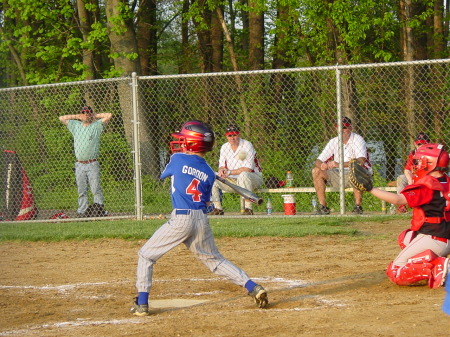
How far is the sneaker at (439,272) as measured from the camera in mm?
6516

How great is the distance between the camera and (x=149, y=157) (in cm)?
1499

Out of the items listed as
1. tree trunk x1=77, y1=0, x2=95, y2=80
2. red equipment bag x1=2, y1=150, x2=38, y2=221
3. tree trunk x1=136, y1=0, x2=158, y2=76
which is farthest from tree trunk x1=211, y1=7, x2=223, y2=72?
red equipment bag x1=2, y1=150, x2=38, y2=221

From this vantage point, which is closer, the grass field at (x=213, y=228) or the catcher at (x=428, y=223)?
the catcher at (x=428, y=223)

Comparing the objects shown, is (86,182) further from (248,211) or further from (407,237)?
(407,237)

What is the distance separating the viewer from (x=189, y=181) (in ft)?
20.6

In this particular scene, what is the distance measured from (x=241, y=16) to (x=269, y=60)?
250 centimetres

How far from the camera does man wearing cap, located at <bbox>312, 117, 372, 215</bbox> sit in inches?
490

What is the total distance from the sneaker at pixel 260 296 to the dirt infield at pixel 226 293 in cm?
9

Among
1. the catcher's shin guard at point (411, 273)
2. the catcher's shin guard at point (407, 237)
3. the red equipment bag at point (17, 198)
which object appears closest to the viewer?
the catcher's shin guard at point (411, 273)

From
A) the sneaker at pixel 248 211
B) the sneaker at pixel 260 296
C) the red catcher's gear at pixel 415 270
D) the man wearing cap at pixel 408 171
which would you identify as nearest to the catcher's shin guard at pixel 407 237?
the red catcher's gear at pixel 415 270

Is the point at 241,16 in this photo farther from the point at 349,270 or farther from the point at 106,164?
the point at 349,270

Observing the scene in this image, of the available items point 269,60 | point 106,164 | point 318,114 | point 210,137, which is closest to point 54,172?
point 106,164

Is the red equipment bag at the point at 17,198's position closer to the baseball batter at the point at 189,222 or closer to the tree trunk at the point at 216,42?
the baseball batter at the point at 189,222

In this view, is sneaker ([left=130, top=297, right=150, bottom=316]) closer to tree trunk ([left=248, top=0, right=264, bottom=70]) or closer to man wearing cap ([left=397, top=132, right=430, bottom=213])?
man wearing cap ([left=397, top=132, right=430, bottom=213])
